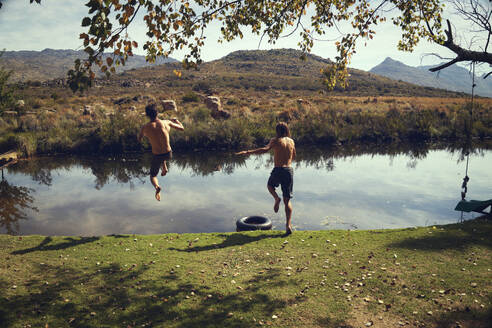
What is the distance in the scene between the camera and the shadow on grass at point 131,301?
14.1 ft

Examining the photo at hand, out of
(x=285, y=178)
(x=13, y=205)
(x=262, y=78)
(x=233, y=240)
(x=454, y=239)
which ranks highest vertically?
(x=262, y=78)

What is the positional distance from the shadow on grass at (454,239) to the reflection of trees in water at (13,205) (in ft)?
29.5

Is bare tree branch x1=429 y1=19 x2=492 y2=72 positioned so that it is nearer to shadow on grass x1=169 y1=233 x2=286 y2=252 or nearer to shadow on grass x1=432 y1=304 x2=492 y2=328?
shadow on grass x1=432 y1=304 x2=492 y2=328

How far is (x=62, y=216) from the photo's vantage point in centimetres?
981

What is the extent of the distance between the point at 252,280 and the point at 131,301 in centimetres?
179

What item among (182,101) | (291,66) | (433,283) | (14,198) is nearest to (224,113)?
(182,101)

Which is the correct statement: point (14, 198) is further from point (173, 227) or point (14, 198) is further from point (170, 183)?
point (173, 227)

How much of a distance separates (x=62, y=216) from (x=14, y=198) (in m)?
3.07

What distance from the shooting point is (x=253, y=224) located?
26.6ft

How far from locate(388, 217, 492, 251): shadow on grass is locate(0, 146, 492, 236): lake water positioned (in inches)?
77.1

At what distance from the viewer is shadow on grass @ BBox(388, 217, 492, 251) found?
6.40m

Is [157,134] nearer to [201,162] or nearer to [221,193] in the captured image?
[221,193]

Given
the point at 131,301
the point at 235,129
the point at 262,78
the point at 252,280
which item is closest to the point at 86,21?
the point at 131,301

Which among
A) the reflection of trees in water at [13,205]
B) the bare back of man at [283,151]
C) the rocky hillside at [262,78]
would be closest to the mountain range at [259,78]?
the rocky hillside at [262,78]
